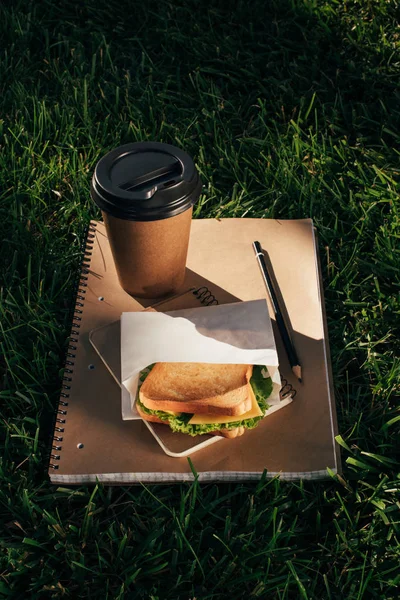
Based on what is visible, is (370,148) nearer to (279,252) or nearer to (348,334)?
(279,252)

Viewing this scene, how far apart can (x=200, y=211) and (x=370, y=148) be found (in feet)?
2.85

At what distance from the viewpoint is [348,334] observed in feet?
7.49

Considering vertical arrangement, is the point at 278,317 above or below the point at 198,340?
below

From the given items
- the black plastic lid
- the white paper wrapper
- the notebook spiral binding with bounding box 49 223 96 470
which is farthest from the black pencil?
the notebook spiral binding with bounding box 49 223 96 470

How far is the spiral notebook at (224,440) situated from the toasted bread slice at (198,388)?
5.1 inches

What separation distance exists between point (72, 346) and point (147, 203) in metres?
0.54

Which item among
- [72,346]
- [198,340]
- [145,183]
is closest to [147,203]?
[145,183]

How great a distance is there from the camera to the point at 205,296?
2320 millimetres

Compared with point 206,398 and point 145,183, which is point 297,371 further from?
point 145,183

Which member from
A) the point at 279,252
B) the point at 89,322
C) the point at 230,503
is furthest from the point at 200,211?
the point at 230,503

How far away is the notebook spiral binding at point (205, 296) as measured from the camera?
7.55 feet

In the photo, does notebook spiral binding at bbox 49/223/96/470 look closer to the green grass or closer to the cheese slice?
the green grass

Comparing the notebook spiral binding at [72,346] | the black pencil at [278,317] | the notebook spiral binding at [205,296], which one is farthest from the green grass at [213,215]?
the notebook spiral binding at [205,296]

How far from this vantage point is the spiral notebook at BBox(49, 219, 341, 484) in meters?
1.88
